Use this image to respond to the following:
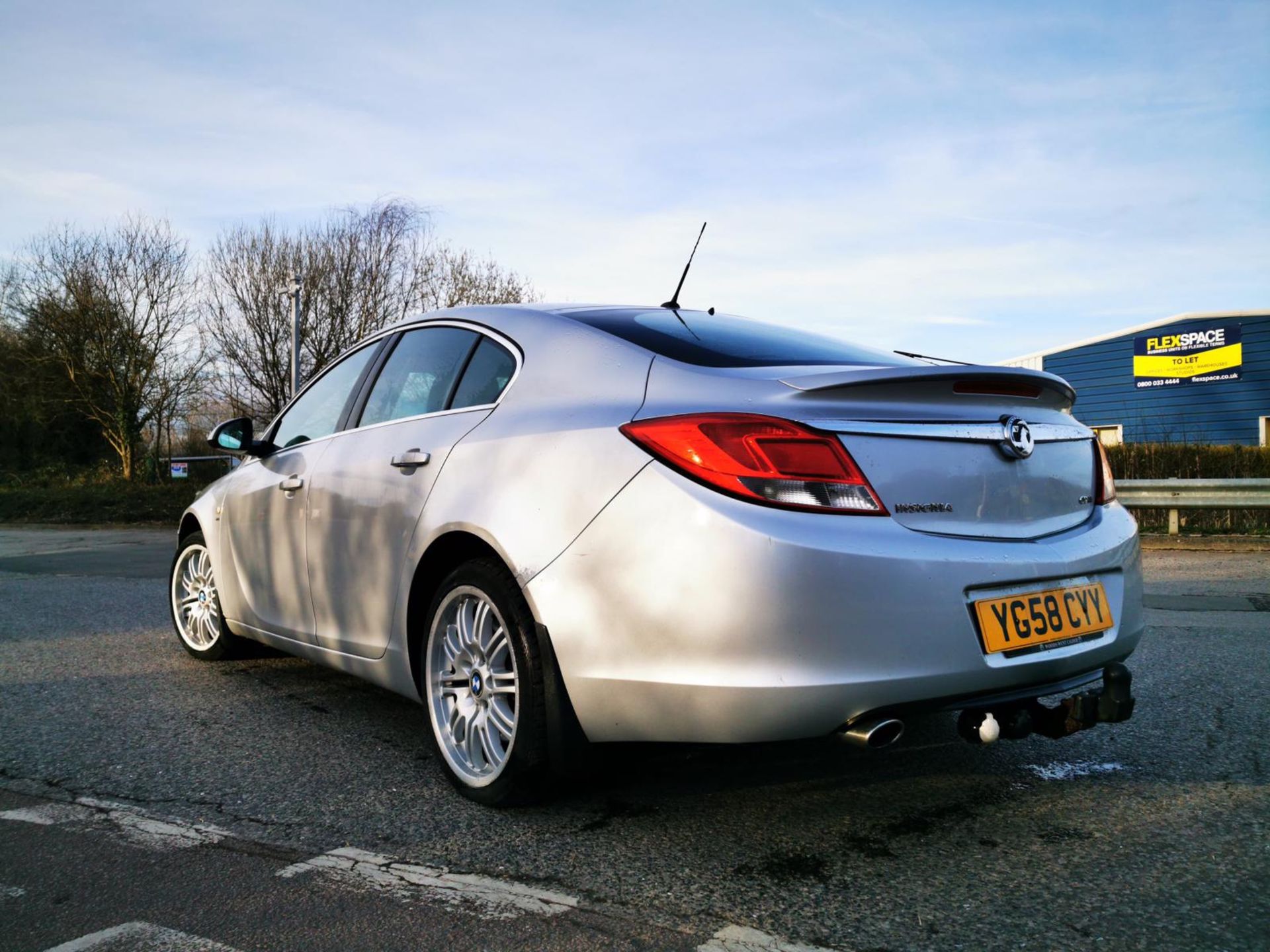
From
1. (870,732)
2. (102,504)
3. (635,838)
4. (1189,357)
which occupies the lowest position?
(102,504)

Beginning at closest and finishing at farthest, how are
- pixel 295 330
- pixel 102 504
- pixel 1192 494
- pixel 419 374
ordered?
pixel 419 374 → pixel 1192 494 → pixel 102 504 → pixel 295 330

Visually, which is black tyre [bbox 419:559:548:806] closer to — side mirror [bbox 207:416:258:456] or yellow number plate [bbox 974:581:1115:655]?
yellow number plate [bbox 974:581:1115:655]

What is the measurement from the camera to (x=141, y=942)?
2.27 m

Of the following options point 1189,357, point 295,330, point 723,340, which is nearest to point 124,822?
point 723,340

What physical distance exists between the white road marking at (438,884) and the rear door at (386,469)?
1.02 metres

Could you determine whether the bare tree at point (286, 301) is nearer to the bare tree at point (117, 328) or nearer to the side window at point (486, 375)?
the bare tree at point (117, 328)

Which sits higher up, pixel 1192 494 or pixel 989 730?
pixel 989 730

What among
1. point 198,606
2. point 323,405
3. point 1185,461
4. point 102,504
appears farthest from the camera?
point 102,504

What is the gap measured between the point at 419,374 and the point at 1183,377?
33.8 meters

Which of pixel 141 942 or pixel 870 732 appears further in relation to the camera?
pixel 870 732

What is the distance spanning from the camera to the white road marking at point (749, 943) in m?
2.18

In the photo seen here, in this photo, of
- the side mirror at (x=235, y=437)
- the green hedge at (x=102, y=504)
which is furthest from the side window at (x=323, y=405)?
the green hedge at (x=102, y=504)

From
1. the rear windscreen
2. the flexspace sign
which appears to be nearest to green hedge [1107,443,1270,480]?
the rear windscreen

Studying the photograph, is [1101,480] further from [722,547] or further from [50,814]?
[50,814]
